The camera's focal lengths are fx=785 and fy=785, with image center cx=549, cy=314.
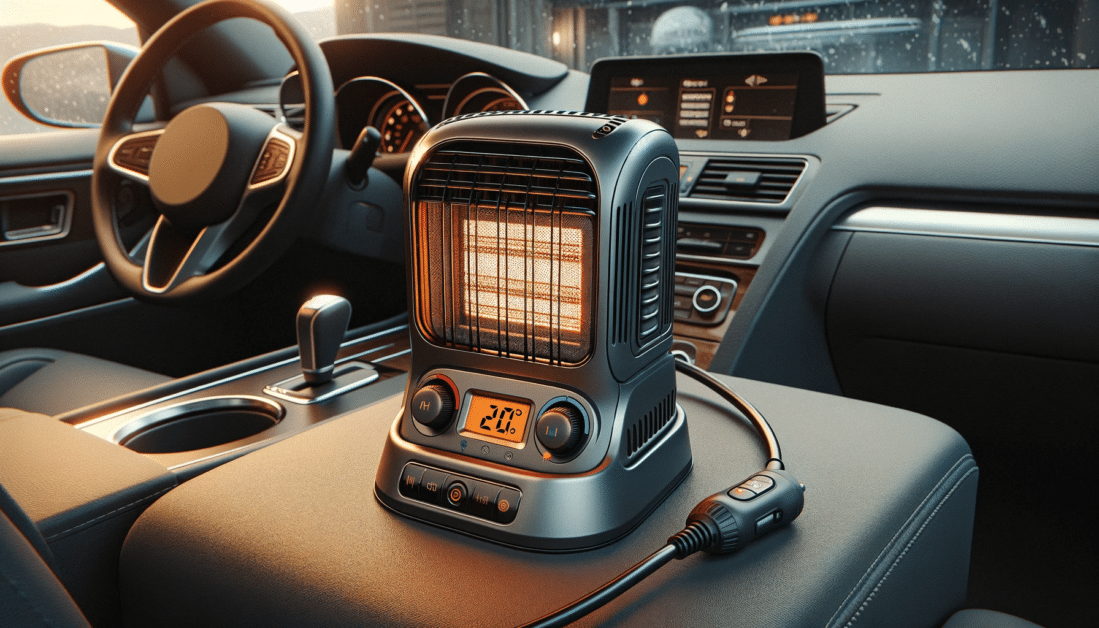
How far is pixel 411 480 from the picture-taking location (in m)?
0.60

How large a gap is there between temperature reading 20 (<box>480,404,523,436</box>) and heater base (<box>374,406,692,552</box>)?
0.09ft

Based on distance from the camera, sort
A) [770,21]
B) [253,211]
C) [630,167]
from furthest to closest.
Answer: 1. [770,21]
2. [253,211]
3. [630,167]

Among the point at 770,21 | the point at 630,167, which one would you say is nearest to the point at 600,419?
the point at 630,167

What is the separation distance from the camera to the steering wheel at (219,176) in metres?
1.18

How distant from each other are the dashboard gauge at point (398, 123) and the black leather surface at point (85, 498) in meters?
1.25

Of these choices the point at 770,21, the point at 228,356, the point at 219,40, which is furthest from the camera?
the point at 219,40

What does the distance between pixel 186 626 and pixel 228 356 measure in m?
1.35

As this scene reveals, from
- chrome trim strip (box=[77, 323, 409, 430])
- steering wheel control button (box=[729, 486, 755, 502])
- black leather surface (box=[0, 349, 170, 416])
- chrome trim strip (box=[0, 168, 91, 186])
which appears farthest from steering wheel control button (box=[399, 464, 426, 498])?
chrome trim strip (box=[0, 168, 91, 186])

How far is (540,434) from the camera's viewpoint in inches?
21.5

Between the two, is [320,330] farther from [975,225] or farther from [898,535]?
[975,225]

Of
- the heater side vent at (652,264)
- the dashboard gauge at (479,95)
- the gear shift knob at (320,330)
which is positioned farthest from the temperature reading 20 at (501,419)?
the dashboard gauge at (479,95)

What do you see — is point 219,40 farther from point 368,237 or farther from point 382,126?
point 368,237

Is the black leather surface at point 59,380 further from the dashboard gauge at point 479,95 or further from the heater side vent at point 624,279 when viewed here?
the heater side vent at point 624,279

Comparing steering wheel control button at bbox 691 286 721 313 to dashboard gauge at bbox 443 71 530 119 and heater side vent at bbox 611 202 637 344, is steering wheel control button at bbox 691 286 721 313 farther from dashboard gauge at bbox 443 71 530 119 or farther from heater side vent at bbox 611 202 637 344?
heater side vent at bbox 611 202 637 344
